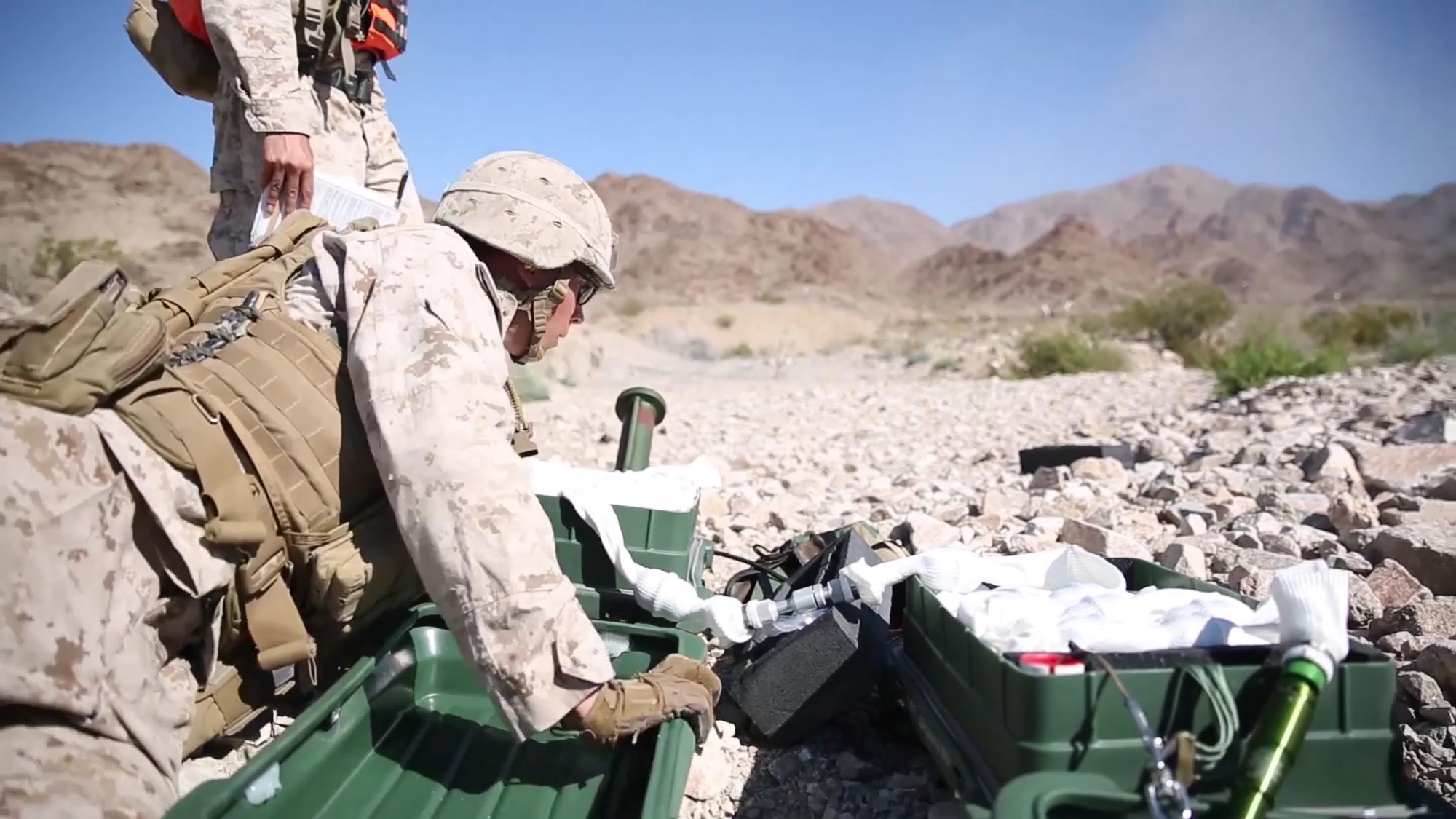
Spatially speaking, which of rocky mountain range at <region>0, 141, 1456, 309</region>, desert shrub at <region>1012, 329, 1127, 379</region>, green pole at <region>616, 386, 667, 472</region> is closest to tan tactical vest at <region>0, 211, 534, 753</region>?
green pole at <region>616, 386, 667, 472</region>

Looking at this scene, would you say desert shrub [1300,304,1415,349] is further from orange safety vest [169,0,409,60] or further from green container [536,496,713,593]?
green container [536,496,713,593]

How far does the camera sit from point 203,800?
1399 mm

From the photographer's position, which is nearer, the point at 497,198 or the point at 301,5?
the point at 497,198

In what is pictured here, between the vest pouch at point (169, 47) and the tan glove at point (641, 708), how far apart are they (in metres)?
2.38

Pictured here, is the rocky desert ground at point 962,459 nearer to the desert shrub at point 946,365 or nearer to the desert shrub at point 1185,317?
the desert shrub at point 946,365

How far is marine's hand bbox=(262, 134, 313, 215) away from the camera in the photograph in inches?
108

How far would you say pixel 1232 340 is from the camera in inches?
685

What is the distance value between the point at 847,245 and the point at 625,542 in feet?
207

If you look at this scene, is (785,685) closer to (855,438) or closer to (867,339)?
(855,438)

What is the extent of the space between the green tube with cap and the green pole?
2050 mm

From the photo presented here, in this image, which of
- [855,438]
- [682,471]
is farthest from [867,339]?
[682,471]

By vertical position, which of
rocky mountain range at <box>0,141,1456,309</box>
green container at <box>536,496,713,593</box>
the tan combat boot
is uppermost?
rocky mountain range at <box>0,141,1456,309</box>

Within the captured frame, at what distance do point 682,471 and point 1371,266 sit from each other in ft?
262

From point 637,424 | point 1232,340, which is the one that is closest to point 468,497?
point 637,424
